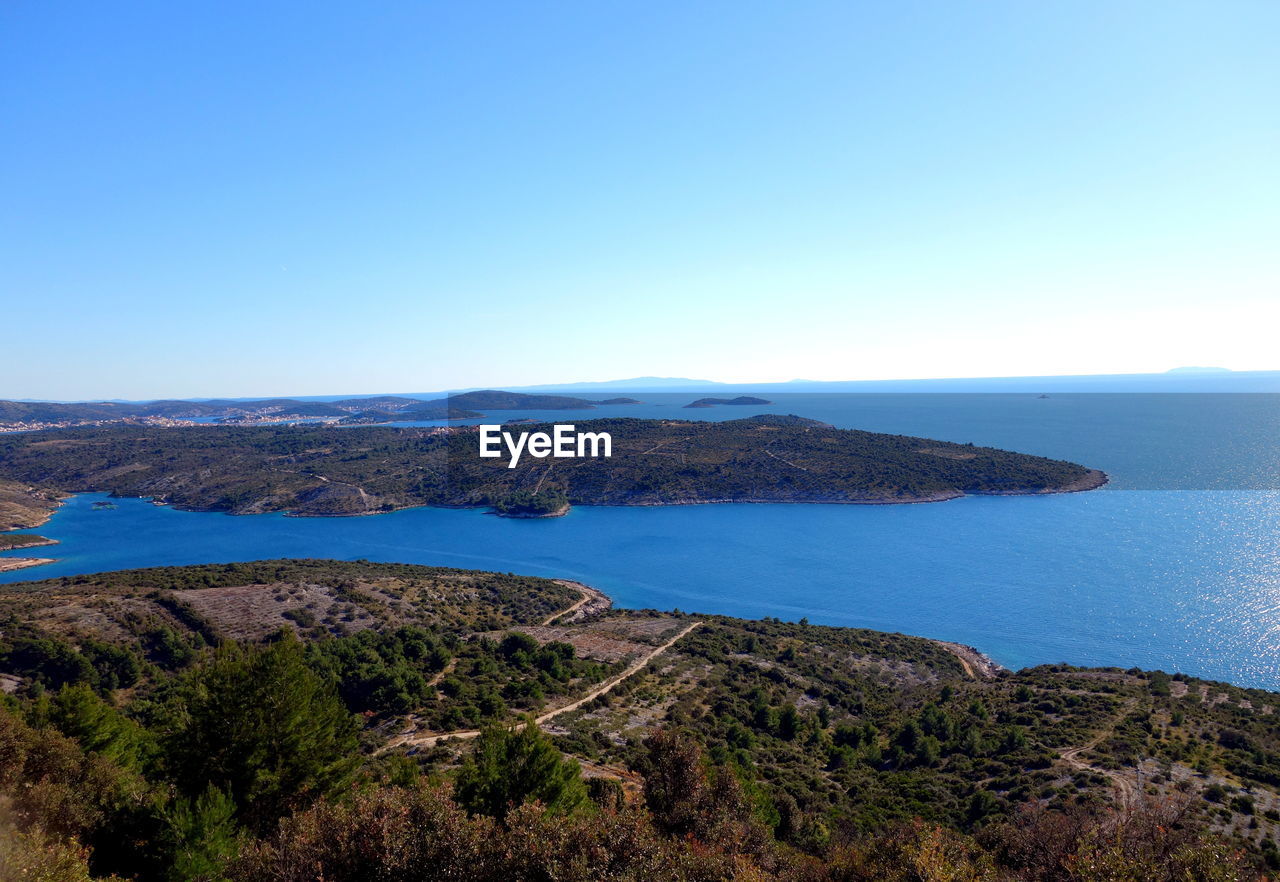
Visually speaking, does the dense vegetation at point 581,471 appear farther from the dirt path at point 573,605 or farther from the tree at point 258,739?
the tree at point 258,739

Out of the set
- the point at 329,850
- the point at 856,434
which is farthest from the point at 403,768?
the point at 856,434

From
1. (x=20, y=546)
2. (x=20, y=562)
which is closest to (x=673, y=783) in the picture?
(x=20, y=562)

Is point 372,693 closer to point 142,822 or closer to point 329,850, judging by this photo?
point 142,822

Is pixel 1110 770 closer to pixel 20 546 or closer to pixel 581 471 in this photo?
pixel 581 471

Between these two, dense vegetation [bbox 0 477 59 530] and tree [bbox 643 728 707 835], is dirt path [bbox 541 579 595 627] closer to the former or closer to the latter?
tree [bbox 643 728 707 835]

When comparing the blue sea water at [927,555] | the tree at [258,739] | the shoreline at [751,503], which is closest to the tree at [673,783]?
the tree at [258,739]
